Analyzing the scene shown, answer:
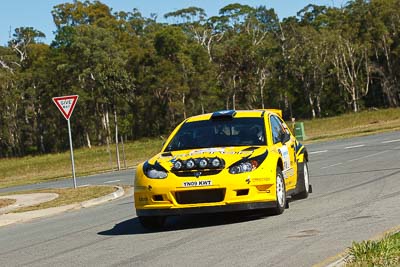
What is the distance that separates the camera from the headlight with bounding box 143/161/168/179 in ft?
35.0

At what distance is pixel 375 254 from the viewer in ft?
22.7

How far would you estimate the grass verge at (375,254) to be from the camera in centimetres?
677

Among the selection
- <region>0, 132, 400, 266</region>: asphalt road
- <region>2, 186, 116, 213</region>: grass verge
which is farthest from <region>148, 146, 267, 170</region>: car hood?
<region>2, 186, 116, 213</region>: grass verge

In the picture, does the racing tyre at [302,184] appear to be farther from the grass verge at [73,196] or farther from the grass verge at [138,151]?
the grass verge at [138,151]

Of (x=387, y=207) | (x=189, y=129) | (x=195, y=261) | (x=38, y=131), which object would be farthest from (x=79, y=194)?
(x=38, y=131)

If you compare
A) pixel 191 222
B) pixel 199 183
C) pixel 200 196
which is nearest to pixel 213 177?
pixel 199 183

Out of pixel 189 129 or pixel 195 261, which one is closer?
pixel 195 261

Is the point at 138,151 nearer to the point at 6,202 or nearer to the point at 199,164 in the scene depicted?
the point at 6,202

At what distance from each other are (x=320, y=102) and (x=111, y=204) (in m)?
79.2

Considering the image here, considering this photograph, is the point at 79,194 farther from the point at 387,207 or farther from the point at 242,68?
the point at 242,68

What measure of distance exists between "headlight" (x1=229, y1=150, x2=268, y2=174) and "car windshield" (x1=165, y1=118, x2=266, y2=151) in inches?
31.6

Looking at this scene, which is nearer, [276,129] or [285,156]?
[285,156]

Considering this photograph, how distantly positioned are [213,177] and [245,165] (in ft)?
1.61

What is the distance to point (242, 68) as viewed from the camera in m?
83.9
